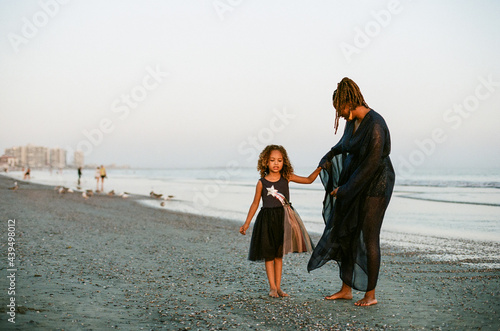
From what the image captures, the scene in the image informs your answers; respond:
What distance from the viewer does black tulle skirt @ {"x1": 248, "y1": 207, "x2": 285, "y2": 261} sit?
4570mm

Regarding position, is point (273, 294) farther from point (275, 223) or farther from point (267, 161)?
point (267, 161)

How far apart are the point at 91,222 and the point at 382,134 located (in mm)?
8564

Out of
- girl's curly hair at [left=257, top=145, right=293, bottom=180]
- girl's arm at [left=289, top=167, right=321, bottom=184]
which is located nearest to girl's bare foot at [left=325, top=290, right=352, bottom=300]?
girl's arm at [left=289, top=167, right=321, bottom=184]

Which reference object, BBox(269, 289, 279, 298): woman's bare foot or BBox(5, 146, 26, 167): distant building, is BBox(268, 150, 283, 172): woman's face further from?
BBox(5, 146, 26, 167): distant building

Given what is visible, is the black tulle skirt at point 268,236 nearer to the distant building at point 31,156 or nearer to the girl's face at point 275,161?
the girl's face at point 275,161

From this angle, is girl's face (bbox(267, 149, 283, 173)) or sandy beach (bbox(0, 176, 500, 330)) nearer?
sandy beach (bbox(0, 176, 500, 330))

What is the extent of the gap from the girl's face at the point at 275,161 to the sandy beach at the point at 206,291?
130cm

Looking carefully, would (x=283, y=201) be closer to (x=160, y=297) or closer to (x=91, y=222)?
(x=160, y=297)

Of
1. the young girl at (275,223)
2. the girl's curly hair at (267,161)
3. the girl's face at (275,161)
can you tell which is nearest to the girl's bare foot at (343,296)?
the young girl at (275,223)

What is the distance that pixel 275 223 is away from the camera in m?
4.62

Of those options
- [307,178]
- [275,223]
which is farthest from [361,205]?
[275,223]

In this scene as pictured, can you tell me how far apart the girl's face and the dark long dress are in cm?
64

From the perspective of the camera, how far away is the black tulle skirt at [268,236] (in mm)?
4570

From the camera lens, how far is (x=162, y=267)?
5.96m
